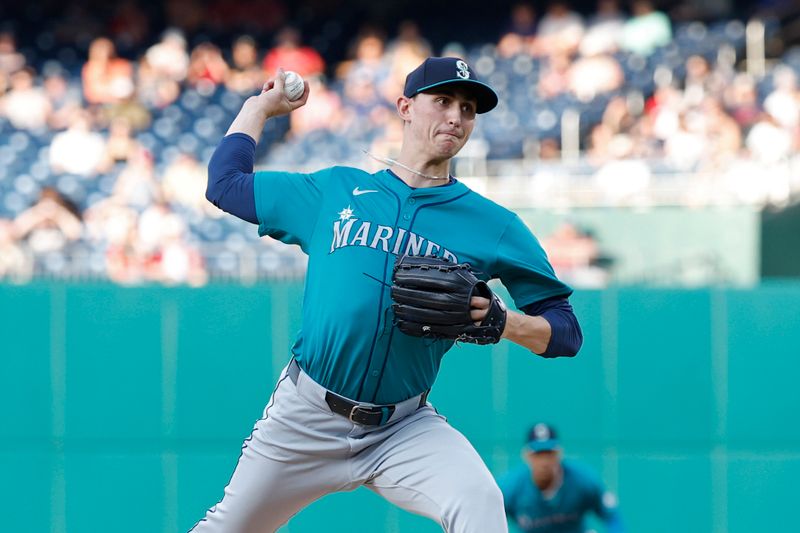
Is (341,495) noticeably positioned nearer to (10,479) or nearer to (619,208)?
(10,479)

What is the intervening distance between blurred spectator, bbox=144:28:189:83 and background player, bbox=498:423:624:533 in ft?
22.1

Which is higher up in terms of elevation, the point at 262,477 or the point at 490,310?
the point at 490,310

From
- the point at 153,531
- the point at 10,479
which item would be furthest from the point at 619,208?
the point at 10,479

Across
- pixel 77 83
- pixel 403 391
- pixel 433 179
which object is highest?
pixel 77 83

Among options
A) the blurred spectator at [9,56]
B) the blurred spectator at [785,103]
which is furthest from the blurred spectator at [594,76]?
the blurred spectator at [9,56]

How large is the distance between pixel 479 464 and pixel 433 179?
2.91ft

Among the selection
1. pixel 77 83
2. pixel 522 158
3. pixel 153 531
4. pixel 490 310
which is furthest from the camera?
pixel 77 83

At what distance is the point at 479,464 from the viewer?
3.69 metres

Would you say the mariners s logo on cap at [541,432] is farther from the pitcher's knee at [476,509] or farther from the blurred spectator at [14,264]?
the blurred spectator at [14,264]

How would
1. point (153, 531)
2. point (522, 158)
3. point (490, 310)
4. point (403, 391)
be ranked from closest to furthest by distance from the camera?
1. point (490, 310)
2. point (403, 391)
3. point (153, 531)
4. point (522, 158)

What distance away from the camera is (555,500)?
683 cm

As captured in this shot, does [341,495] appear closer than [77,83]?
Yes

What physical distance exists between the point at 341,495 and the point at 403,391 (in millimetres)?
4670

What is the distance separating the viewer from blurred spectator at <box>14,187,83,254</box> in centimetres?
943
